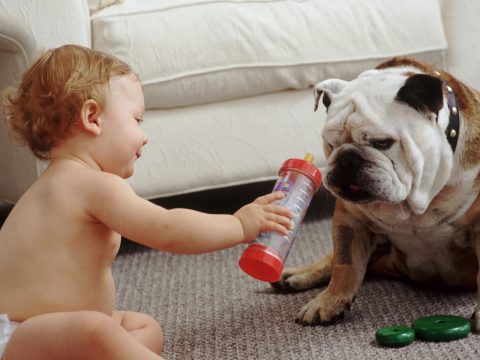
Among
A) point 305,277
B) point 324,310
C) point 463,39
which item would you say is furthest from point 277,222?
point 463,39

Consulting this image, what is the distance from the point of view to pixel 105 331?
895 millimetres

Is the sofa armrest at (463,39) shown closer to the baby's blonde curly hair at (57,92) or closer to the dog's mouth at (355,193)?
the dog's mouth at (355,193)

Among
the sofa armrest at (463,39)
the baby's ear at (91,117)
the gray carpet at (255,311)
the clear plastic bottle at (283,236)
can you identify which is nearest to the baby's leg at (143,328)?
the gray carpet at (255,311)

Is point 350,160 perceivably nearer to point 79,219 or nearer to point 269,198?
point 269,198

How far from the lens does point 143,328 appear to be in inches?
A: 43.7

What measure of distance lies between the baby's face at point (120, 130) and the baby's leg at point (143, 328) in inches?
8.0

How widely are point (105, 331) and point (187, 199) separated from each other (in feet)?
4.52

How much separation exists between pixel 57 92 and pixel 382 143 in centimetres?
44

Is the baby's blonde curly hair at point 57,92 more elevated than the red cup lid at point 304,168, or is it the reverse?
the baby's blonde curly hair at point 57,92

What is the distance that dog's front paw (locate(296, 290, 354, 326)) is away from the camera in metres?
1.23

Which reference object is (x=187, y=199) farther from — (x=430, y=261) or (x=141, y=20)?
(x=430, y=261)

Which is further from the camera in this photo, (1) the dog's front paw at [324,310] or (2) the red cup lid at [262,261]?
(1) the dog's front paw at [324,310]

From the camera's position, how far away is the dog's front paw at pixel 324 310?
1231 mm

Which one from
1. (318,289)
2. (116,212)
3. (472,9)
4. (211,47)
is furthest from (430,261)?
(472,9)
